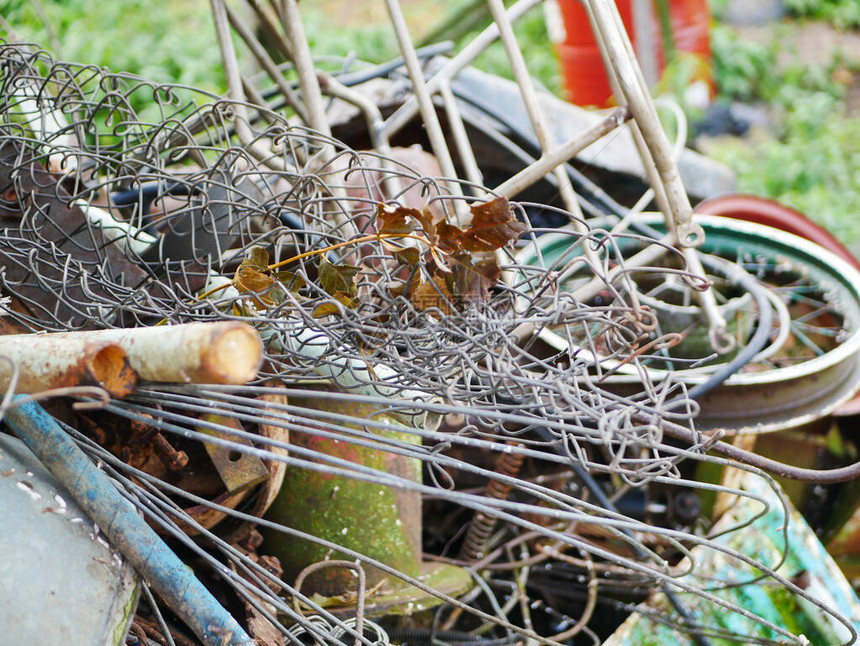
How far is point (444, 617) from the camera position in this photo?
208 centimetres

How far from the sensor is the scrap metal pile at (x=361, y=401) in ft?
3.55

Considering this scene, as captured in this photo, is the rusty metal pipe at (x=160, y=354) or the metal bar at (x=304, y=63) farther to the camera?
the metal bar at (x=304, y=63)

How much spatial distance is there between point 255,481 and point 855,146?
4.63 meters

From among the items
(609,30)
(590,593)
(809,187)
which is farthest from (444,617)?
(809,187)

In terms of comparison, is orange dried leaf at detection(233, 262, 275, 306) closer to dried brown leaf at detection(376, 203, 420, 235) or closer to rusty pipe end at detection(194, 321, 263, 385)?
dried brown leaf at detection(376, 203, 420, 235)

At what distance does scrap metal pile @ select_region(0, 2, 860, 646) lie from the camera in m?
1.08

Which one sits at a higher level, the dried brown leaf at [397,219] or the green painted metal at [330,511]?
the dried brown leaf at [397,219]

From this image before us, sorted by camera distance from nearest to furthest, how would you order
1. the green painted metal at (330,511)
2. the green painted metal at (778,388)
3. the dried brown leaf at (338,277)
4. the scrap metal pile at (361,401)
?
the scrap metal pile at (361,401) < the dried brown leaf at (338,277) < the green painted metal at (330,511) < the green painted metal at (778,388)

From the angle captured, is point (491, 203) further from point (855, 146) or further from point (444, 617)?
point (855, 146)

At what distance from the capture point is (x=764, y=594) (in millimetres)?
1856

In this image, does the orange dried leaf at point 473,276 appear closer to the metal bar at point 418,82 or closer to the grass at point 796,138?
the metal bar at point 418,82

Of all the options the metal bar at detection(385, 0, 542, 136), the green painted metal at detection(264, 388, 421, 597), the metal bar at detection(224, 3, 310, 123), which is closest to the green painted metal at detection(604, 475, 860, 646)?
the green painted metal at detection(264, 388, 421, 597)

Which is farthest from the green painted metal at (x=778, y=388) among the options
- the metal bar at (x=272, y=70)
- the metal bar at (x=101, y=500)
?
the metal bar at (x=101, y=500)

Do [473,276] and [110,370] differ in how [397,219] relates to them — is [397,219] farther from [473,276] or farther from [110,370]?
[110,370]
